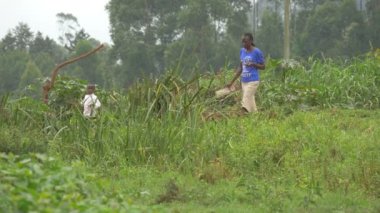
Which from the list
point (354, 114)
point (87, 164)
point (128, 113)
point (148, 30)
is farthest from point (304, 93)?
point (148, 30)

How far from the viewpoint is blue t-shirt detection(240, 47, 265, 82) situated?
414 inches

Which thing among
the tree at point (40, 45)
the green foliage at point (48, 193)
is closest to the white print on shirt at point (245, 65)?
the green foliage at point (48, 193)

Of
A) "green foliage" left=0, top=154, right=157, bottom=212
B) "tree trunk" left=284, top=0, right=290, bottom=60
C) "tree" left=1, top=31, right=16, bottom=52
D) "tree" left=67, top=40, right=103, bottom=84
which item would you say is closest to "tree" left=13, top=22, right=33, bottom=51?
"tree" left=1, top=31, right=16, bottom=52

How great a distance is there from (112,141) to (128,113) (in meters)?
0.61

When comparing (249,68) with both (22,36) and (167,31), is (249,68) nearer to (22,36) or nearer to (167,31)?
(167,31)

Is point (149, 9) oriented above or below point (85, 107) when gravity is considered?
above

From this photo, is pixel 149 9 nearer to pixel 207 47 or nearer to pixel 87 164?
pixel 207 47

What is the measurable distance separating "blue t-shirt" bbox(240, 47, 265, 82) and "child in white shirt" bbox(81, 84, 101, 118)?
226cm

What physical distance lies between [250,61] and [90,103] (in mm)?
2517

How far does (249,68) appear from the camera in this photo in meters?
10.6

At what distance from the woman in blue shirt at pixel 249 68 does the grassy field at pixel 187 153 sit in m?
0.29

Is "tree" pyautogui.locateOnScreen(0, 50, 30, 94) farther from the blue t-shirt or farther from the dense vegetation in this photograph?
the blue t-shirt

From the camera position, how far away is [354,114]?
10453 millimetres

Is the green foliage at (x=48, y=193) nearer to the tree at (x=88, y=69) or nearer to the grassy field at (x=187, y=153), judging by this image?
the grassy field at (x=187, y=153)
